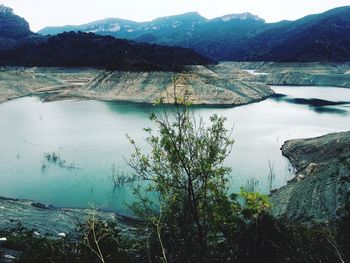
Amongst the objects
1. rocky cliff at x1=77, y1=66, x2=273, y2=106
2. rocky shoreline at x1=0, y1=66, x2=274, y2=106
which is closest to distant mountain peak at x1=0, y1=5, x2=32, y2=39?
rocky shoreline at x1=0, y1=66, x2=274, y2=106

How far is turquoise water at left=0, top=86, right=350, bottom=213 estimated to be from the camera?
108 feet

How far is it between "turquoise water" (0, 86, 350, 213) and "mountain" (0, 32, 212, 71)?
20.5 m

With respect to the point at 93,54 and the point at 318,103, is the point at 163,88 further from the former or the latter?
the point at 93,54

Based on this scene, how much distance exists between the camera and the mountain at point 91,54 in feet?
351

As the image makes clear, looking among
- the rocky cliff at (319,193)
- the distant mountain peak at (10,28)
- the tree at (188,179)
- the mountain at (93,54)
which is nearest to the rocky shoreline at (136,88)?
the mountain at (93,54)

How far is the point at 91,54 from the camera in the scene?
126m

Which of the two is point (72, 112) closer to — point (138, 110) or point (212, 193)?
point (138, 110)

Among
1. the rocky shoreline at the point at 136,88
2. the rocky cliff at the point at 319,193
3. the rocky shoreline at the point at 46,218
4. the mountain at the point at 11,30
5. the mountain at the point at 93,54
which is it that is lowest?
the rocky shoreline at the point at 46,218

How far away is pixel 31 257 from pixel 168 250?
449cm

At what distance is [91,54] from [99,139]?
79.2 m

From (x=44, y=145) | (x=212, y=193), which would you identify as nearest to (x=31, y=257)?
(x=212, y=193)

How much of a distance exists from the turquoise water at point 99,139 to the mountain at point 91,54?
67.1 feet

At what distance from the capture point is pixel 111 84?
99750mm

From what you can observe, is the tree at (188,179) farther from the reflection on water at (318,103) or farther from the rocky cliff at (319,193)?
the reflection on water at (318,103)
